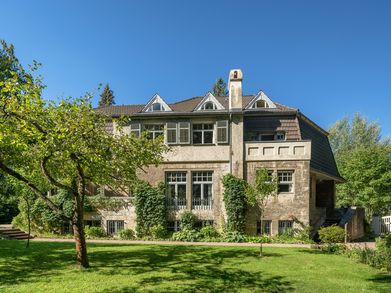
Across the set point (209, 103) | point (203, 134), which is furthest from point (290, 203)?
point (209, 103)

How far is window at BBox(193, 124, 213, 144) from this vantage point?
22.2 m

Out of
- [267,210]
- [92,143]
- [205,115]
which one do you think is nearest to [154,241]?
[267,210]

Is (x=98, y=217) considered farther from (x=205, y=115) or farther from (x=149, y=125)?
(x=205, y=115)

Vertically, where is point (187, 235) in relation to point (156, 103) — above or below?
below

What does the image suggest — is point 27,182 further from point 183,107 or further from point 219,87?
point 219,87

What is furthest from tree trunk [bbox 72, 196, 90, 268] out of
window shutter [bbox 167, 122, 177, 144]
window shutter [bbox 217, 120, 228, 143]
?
window shutter [bbox 217, 120, 228, 143]

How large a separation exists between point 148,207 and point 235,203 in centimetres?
601

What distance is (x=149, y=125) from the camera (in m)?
22.6

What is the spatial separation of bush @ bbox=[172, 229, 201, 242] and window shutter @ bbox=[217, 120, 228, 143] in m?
6.53

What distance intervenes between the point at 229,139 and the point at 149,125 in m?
5.99

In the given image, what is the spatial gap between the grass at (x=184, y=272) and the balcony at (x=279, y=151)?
288 inches

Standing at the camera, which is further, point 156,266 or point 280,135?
point 280,135

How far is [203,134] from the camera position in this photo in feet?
73.0

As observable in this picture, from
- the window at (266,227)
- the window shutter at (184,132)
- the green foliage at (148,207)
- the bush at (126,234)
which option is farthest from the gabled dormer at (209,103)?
the bush at (126,234)
